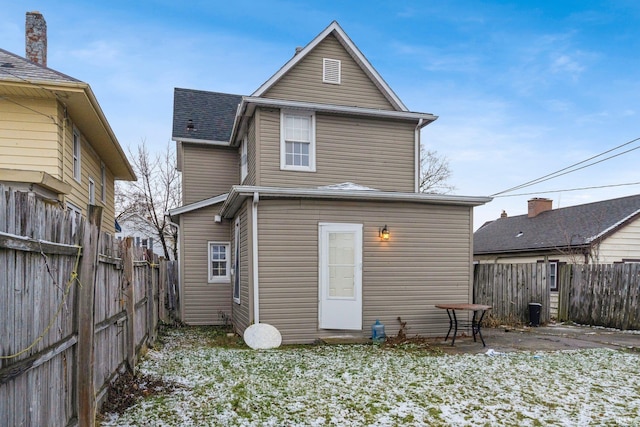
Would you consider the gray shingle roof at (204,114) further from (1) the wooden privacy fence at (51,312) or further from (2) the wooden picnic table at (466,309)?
(1) the wooden privacy fence at (51,312)

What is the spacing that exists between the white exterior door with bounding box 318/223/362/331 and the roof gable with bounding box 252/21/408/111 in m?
4.02

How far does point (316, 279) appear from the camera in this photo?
333 inches

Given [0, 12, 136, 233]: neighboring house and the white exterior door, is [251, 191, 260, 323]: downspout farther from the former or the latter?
[0, 12, 136, 233]: neighboring house

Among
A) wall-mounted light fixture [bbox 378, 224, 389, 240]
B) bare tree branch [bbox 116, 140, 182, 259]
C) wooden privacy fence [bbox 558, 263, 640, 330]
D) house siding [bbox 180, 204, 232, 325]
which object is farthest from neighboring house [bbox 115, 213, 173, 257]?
wooden privacy fence [bbox 558, 263, 640, 330]

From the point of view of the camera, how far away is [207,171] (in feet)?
43.1

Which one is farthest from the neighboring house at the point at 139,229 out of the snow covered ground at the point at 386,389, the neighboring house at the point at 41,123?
the snow covered ground at the point at 386,389

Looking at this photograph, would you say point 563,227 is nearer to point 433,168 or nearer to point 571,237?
point 571,237

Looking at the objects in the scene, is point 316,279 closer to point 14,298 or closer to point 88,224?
point 88,224

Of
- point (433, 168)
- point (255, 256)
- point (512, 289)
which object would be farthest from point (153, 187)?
point (512, 289)

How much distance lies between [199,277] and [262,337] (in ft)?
15.6

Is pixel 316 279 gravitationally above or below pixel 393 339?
above

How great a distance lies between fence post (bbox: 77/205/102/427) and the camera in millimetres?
3236

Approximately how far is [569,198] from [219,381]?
70.2 feet

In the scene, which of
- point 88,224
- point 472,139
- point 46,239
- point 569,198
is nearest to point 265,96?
point 88,224
